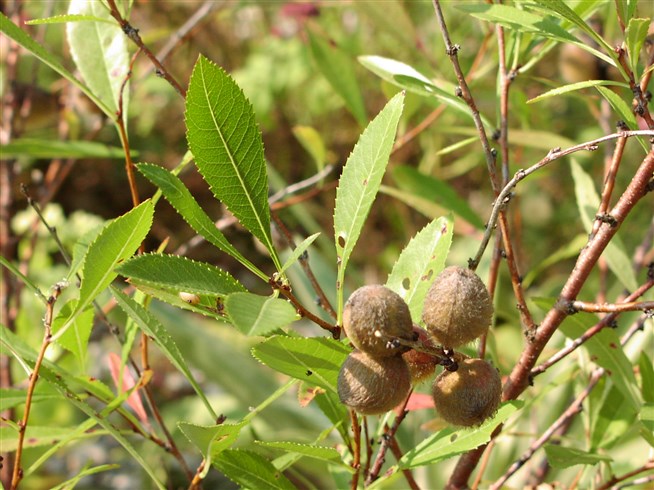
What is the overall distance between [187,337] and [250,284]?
1344 mm

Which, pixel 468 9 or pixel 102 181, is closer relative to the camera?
pixel 468 9

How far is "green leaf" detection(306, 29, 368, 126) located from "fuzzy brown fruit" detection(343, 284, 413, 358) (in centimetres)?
62

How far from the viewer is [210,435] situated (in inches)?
18.8

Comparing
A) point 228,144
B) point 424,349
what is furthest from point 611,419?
point 228,144

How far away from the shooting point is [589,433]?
0.77 metres

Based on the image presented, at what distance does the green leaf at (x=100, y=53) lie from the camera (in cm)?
71

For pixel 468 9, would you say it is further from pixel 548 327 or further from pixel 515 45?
pixel 548 327

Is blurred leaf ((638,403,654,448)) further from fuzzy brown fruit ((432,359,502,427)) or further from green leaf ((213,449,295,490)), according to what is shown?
green leaf ((213,449,295,490))

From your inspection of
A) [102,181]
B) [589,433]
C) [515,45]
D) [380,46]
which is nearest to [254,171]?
[515,45]

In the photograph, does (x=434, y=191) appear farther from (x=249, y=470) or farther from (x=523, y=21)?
(x=249, y=470)

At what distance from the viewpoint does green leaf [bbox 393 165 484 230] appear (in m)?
1.01

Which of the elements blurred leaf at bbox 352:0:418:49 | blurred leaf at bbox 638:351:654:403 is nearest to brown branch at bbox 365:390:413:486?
blurred leaf at bbox 638:351:654:403

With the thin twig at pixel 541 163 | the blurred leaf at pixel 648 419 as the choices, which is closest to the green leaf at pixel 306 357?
the thin twig at pixel 541 163

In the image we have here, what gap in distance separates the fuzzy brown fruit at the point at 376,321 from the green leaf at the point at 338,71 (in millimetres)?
623
